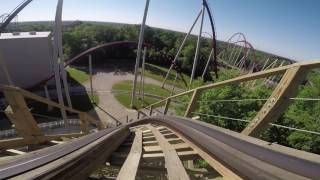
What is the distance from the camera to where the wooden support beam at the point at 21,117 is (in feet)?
17.4

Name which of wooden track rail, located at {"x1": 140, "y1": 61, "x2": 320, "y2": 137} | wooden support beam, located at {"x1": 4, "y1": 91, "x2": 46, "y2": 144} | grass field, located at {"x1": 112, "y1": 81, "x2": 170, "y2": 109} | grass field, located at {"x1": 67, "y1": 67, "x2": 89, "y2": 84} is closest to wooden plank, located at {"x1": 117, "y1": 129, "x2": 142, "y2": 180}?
wooden track rail, located at {"x1": 140, "y1": 61, "x2": 320, "y2": 137}

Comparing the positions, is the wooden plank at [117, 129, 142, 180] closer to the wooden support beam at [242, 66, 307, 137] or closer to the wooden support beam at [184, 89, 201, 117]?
the wooden support beam at [242, 66, 307, 137]

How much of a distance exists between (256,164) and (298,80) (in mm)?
1290

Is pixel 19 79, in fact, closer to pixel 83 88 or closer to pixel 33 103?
pixel 33 103

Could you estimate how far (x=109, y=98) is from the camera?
41688 millimetres

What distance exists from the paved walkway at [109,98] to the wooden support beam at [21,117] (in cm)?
2303

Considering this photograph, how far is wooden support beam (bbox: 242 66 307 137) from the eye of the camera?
12.9 feet

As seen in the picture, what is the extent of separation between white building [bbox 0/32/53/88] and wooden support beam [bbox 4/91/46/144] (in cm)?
3354

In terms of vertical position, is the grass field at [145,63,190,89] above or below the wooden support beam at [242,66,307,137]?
below

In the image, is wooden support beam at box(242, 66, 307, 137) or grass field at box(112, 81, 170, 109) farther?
grass field at box(112, 81, 170, 109)

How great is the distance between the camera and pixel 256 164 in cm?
323

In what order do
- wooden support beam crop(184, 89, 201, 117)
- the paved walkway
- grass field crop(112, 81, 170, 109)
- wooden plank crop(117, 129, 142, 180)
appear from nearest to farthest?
wooden plank crop(117, 129, 142, 180), wooden support beam crop(184, 89, 201, 117), the paved walkway, grass field crop(112, 81, 170, 109)

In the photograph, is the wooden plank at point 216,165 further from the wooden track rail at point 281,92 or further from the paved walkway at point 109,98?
the paved walkway at point 109,98

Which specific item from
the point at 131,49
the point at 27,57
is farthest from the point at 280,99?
the point at 131,49
